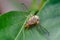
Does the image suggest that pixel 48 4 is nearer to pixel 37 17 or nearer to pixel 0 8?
pixel 37 17

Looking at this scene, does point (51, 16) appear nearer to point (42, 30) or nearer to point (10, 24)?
point (42, 30)

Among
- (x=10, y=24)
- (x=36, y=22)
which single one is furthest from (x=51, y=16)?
(x=10, y=24)

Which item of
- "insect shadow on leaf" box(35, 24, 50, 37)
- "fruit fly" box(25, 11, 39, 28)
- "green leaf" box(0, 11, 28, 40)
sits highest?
"green leaf" box(0, 11, 28, 40)

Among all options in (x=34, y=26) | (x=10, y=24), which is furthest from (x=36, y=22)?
(x=10, y=24)

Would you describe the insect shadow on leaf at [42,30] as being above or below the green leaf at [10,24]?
below

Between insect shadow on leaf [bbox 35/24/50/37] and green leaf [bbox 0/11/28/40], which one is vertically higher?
green leaf [bbox 0/11/28/40]

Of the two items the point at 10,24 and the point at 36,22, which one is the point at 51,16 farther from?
the point at 10,24

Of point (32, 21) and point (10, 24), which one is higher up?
point (10, 24)

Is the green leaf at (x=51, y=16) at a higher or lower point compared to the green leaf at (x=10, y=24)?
lower

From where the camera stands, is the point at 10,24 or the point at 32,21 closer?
the point at 10,24

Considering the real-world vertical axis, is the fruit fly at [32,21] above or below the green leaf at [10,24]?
below

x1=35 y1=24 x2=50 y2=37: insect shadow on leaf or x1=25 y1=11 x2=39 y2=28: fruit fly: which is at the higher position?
x1=25 y1=11 x2=39 y2=28: fruit fly

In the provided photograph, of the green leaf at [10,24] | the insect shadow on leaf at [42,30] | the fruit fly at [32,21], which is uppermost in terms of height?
the green leaf at [10,24]

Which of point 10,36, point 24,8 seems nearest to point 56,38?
point 10,36
